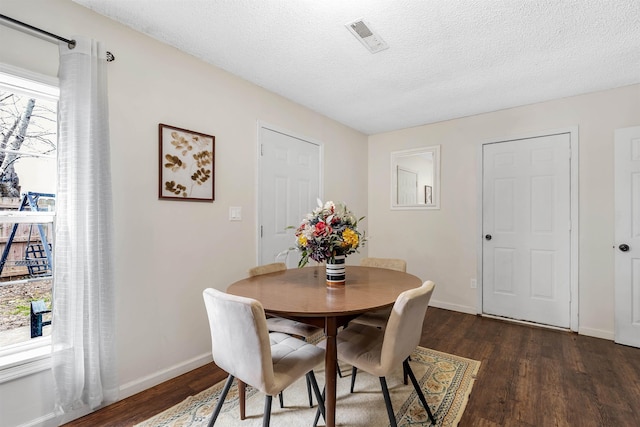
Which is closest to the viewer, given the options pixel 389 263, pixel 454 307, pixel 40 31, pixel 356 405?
pixel 40 31

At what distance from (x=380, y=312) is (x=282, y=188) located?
5.23ft

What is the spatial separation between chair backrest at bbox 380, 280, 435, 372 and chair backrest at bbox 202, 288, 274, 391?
55cm

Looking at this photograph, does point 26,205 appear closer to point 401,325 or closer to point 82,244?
point 82,244

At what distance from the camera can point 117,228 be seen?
188 cm

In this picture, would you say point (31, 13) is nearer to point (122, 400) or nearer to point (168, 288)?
point (168, 288)

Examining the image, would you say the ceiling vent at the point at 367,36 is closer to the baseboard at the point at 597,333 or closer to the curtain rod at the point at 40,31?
the curtain rod at the point at 40,31

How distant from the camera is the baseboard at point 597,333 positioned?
2.79 m

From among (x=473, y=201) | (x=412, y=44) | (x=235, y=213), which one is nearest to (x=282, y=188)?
(x=235, y=213)

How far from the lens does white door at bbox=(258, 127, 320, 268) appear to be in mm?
2885

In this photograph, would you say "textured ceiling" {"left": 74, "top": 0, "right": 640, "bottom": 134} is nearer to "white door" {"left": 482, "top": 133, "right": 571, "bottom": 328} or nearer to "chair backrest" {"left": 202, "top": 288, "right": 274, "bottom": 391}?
"white door" {"left": 482, "top": 133, "right": 571, "bottom": 328}

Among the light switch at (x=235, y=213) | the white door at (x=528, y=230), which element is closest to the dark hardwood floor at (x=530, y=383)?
the white door at (x=528, y=230)

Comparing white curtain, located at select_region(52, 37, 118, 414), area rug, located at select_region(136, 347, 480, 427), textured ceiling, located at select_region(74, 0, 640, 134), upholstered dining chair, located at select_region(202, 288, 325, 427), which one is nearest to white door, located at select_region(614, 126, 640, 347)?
textured ceiling, located at select_region(74, 0, 640, 134)

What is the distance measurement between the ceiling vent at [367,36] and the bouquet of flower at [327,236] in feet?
3.76

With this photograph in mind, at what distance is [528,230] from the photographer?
127 inches
